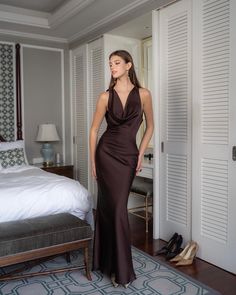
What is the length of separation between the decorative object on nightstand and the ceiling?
1.34m

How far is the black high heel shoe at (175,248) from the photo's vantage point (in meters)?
2.87

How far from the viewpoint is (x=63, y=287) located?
2324 mm

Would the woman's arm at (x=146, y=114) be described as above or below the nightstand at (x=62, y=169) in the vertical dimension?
above

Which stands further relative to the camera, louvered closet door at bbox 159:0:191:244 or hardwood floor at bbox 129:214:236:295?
louvered closet door at bbox 159:0:191:244

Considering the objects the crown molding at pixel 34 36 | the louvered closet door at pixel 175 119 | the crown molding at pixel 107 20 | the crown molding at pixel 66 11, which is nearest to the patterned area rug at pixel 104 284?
the louvered closet door at pixel 175 119

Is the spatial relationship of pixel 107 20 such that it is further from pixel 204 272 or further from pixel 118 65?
pixel 204 272

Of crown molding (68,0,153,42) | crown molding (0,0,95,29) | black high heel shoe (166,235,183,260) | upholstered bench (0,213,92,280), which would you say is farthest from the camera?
crown molding (0,0,95,29)

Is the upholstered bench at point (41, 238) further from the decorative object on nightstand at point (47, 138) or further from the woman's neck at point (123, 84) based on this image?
the decorative object on nightstand at point (47, 138)

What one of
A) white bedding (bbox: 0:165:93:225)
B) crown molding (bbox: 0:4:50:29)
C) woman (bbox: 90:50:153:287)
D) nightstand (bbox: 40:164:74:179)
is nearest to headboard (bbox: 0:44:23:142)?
crown molding (bbox: 0:4:50:29)

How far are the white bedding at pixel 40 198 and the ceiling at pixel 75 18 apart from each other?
1958 mm

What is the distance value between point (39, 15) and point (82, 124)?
158cm

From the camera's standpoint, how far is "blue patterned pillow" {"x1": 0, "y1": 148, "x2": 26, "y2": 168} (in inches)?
148

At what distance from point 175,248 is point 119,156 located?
1.20m

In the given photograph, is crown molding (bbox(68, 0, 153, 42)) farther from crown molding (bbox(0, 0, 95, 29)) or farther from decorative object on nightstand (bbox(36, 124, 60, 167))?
decorative object on nightstand (bbox(36, 124, 60, 167))
